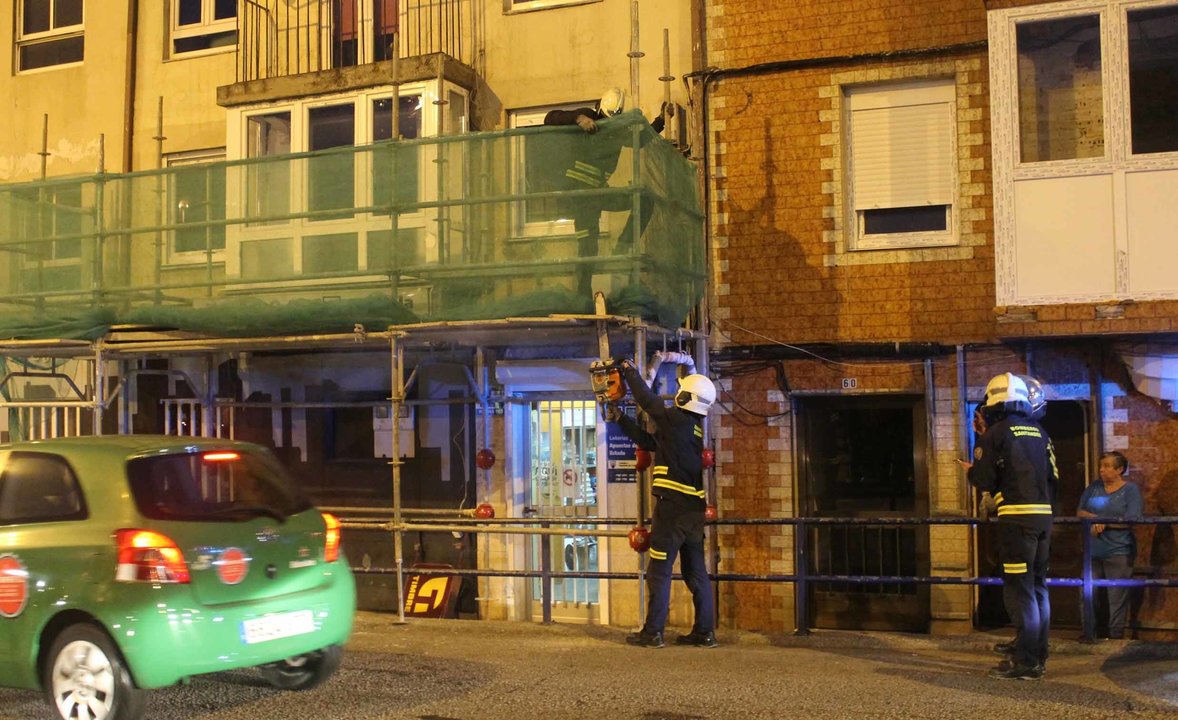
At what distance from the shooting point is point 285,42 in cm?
1296

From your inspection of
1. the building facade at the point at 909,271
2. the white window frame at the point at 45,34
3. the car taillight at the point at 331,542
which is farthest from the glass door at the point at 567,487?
the white window frame at the point at 45,34

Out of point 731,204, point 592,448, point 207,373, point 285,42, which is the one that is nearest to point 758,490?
point 592,448

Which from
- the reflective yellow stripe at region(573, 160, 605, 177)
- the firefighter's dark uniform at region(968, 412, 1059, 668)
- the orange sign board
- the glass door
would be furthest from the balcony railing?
the firefighter's dark uniform at region(968, 412, 1059, 668)

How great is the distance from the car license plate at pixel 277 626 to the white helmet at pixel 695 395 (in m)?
3.20

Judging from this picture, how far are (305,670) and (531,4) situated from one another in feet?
24.9

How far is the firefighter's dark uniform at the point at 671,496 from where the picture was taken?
8.50 metres

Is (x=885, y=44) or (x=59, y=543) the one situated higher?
(x=885, y=44)

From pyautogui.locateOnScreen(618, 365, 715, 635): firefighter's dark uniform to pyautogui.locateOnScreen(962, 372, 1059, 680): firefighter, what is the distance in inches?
78.2

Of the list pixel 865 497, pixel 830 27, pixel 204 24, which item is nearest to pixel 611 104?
pixel 830 27

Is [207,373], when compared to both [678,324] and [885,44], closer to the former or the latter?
[678,324]

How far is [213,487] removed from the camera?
21.0ft

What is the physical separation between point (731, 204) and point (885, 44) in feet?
6.50

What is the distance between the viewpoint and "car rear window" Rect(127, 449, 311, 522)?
20.4 ft

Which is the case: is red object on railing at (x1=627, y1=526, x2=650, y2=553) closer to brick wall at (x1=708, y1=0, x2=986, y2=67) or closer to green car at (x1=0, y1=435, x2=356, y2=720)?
green car at (x1=0, y1=435, x2=356, y2=720)
